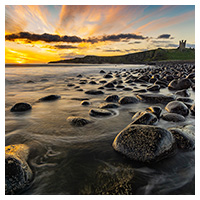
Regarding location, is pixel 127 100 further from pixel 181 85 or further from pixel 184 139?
pixel 181 85

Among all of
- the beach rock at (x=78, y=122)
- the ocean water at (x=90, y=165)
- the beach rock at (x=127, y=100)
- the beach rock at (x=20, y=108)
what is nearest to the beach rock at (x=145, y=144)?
the ocean water at (x=90, y=165)

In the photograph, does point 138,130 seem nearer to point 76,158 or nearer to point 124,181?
point 124,181

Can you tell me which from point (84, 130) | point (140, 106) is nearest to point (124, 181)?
point (84, 130)

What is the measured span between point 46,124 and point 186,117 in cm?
326

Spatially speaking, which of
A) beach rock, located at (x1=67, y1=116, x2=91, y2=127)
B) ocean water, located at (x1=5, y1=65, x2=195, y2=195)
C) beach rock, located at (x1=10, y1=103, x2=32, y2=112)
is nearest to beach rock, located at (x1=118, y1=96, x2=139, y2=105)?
ocean water, located at (x1=5, y1=65, x2=195, y2=195)

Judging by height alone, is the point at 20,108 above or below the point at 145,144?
above

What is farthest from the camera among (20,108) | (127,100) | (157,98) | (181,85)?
(181,85)

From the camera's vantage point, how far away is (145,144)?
1870 millimetres

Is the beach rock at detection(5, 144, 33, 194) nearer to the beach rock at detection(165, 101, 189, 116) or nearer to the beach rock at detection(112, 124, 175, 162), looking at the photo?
the beach rock at detection(112, 124, 175, 162)

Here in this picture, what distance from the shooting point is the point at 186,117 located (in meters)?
3.22

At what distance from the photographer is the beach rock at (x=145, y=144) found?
5.97ft

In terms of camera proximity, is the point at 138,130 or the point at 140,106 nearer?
the point at 138,130

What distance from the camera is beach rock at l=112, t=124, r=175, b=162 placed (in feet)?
5.97

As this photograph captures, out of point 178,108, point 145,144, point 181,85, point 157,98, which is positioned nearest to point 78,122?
point 145,144
